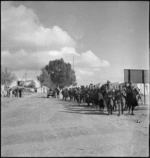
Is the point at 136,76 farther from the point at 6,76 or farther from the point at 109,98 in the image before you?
the point at 6,76

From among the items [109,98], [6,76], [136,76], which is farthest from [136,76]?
[6,76]

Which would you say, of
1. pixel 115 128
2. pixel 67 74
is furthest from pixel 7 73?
pixel 115 128

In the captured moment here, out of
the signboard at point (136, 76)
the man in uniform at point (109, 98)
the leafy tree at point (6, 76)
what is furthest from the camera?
the leafy tree at point (6, 76)

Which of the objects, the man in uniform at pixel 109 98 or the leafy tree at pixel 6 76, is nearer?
the man in uniform at pixel 109 98

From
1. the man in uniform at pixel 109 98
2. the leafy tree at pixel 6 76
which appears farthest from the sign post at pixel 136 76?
the leafy tree at pixel 6 76

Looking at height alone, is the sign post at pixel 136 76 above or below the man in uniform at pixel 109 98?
above

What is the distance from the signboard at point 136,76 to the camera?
20.0 m

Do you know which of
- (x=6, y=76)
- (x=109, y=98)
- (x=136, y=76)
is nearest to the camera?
(x=109, y=98)

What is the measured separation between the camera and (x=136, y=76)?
2081 cm

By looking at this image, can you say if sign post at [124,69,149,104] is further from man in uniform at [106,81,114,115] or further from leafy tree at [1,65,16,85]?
leafy tree at [1,65,16,85]

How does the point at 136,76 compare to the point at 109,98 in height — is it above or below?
above

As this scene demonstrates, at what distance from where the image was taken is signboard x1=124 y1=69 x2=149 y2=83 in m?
20.0

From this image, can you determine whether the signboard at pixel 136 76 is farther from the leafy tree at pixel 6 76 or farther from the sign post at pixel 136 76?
the leafy tree at pixel 6 76

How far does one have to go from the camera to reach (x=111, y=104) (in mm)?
14664
